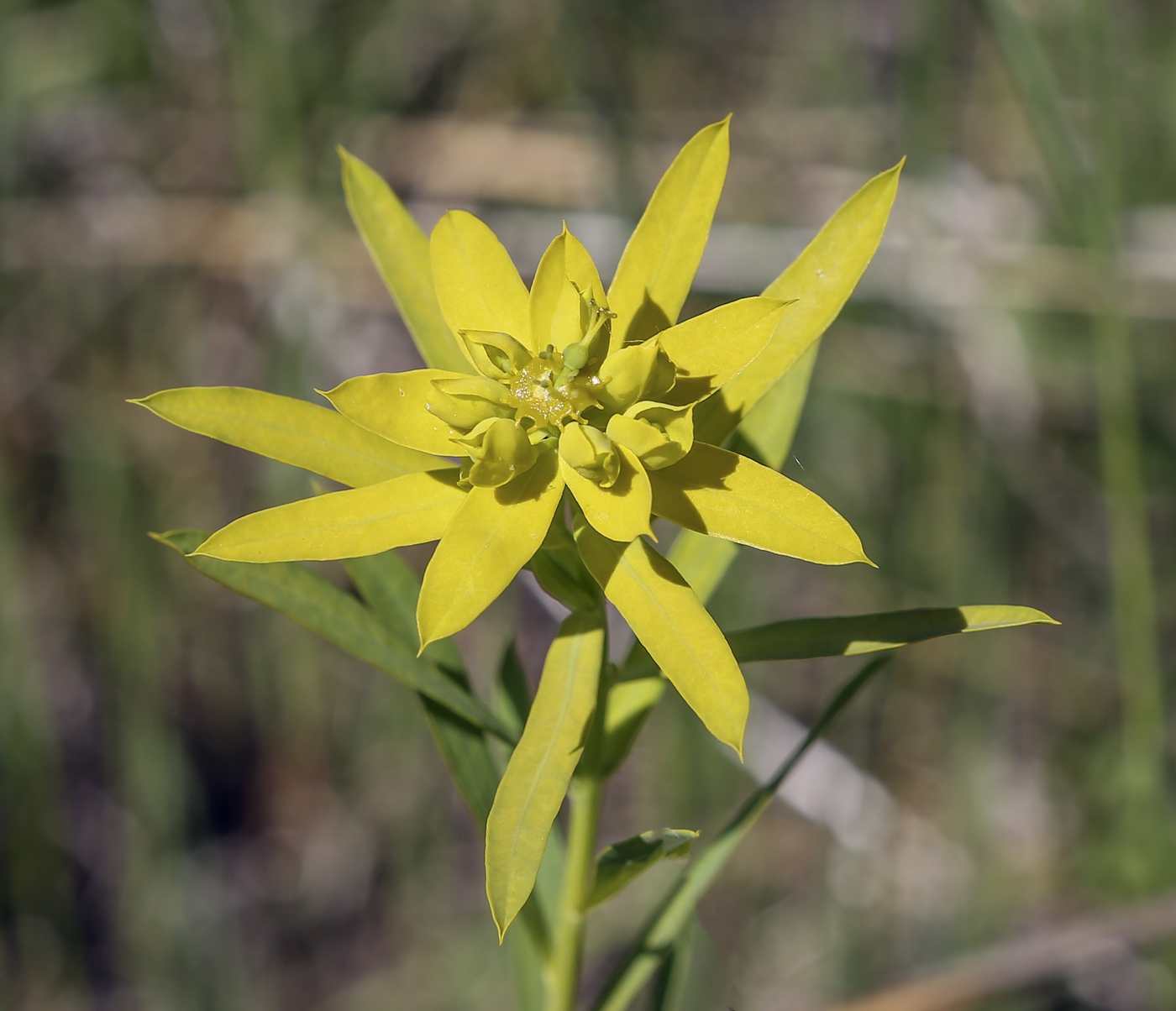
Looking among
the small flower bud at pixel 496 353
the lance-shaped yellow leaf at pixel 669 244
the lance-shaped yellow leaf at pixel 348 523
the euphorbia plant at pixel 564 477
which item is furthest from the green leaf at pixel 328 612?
the lance-shaped yellow leaf at pixel 669 244

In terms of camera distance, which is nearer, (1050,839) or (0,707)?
(0,707)

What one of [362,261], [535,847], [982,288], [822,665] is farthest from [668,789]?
[362,261]

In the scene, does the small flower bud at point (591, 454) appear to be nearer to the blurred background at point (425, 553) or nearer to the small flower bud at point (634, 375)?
the small flower bud at point (634, 375)

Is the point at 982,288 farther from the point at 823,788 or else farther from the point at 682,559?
the point at 682,559

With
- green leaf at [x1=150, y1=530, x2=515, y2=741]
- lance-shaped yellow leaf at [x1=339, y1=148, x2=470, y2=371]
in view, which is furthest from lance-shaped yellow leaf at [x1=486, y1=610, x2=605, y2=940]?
lance-shaped yellow leaf at [x1=339, y1=148, x2=470, y2=371]

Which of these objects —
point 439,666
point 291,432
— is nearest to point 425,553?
point 439,666

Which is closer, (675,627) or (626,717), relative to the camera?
(675,627)

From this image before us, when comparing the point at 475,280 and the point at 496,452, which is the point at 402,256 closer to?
the point at 475,280
